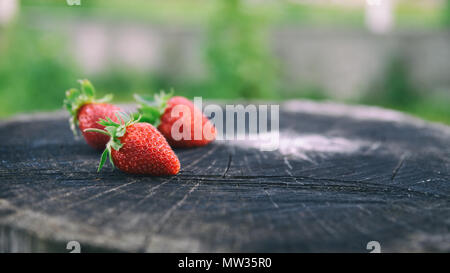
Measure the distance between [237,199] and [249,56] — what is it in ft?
13.1

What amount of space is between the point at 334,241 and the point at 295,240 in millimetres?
76

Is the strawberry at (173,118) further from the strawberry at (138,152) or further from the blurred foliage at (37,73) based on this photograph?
the blurred foliage at (37,73)

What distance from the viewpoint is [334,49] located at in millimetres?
6035

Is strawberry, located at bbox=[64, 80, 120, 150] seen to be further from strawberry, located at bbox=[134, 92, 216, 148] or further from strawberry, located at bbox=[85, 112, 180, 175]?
strawberry, located at bbox=[85, 112, 180, 175]

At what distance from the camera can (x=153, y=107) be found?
5.52 feet

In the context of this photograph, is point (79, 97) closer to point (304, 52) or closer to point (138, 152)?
point (138, 152)

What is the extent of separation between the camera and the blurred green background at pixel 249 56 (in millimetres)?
5094

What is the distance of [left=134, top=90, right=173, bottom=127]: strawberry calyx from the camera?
1.68m

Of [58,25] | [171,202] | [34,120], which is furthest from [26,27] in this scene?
[171,202]

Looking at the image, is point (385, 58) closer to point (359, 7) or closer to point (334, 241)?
point (359, 7)

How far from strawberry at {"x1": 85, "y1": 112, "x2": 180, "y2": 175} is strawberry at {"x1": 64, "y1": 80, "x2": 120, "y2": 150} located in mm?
251

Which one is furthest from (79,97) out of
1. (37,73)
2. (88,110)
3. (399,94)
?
(399,94)

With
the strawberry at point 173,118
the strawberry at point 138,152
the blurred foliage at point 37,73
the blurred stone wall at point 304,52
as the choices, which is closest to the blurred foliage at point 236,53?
the blurred stone wall at point 304,52

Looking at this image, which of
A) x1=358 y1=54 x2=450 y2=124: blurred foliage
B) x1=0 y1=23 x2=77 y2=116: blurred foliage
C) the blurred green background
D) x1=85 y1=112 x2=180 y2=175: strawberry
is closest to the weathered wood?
x1=85 y1=112 x2=180 y2=175: strawberry
